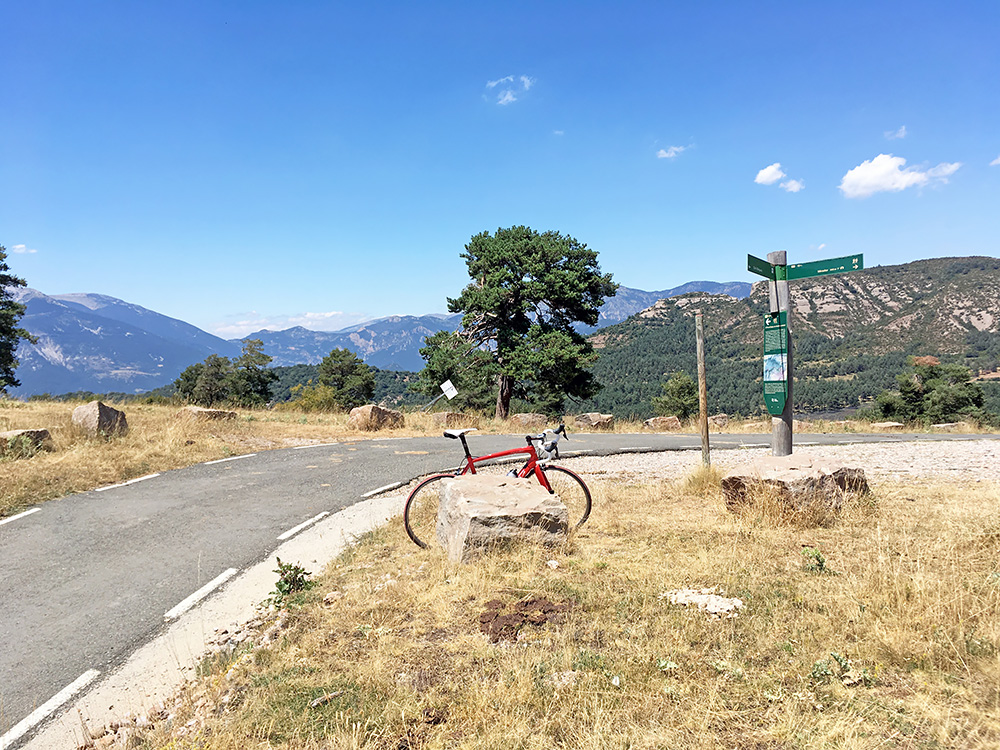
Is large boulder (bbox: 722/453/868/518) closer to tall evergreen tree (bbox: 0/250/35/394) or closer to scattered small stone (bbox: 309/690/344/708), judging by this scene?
scattered small stone (bbox: 309/690/344/708)

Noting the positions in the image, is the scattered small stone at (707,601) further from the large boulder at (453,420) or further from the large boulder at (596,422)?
the large boulder at (596,422)

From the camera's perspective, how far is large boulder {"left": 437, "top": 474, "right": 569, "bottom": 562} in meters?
6.00

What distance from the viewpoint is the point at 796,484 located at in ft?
22.5

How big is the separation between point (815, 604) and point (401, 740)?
3.27m

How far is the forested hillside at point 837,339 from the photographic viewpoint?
371 feet

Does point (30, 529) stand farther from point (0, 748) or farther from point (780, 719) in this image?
point (780, 719)

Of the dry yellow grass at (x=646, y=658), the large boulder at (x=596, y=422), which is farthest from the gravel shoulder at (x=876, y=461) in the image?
the large boulder at (x=596, y=422)

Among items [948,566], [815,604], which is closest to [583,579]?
[815,604]

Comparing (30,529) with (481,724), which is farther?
(30,529)

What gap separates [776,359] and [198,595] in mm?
8127

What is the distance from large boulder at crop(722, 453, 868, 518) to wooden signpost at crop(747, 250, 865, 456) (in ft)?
3.60

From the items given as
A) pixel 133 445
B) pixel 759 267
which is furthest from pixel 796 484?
pixel 133 445

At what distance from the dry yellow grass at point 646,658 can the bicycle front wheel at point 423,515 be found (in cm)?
95

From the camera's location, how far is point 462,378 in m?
27.7
